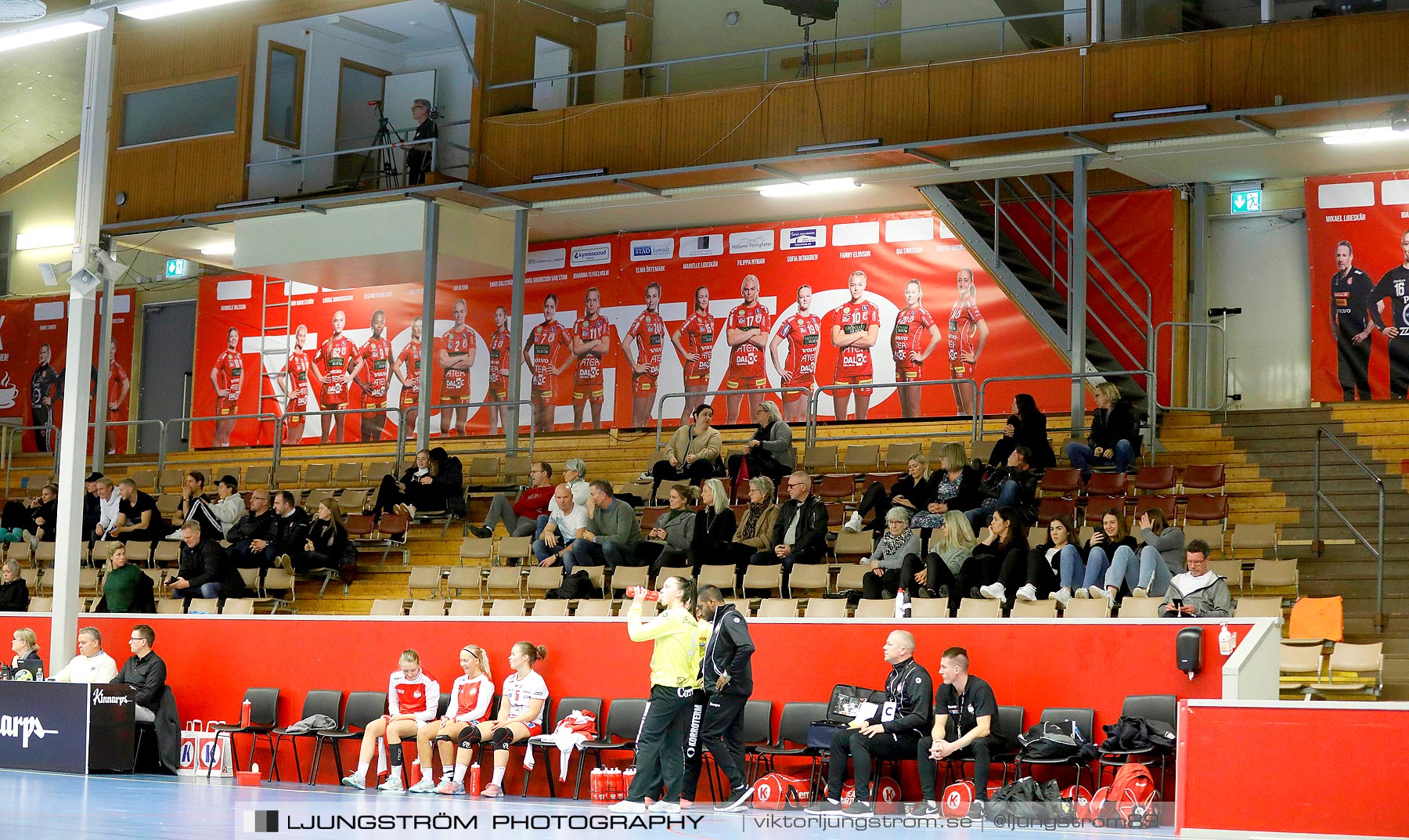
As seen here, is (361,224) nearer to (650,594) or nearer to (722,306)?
(722,306)

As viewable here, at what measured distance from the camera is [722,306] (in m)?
21.8

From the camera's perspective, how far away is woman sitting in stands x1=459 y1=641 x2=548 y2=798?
11328 mm

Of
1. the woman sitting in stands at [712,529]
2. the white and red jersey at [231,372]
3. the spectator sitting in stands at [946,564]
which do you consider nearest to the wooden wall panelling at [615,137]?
the woman sitting in stands at [712,529]

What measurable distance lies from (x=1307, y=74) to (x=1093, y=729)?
7.92 metres

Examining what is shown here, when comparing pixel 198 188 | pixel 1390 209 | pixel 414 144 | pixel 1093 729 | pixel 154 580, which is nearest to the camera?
pixel 1093 729

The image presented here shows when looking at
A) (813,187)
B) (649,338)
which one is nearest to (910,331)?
(813,187)

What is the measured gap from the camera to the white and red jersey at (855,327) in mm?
20734

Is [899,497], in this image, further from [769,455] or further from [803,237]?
[803,237]

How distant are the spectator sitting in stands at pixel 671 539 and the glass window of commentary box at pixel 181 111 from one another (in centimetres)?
974

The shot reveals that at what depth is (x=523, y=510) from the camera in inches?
650

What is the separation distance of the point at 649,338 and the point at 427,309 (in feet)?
12.8

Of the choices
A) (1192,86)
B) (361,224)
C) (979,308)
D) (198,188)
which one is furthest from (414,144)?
(1192,86)

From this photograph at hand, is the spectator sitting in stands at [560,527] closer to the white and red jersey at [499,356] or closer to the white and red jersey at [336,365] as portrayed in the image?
the white and red jersey at [499,356]

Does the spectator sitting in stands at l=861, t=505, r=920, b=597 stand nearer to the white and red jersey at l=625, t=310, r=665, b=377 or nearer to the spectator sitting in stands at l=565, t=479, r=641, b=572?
the spectator sitting in stands at l=565, t=479, r=641, b=572
